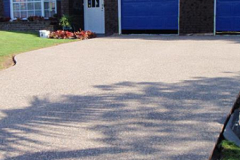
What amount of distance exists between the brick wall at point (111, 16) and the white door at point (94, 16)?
771 millimetres

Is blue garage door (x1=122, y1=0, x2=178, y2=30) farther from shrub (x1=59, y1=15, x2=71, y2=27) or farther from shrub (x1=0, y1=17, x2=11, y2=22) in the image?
shrub (x1=0, y1=17, x2=11, y2=22)

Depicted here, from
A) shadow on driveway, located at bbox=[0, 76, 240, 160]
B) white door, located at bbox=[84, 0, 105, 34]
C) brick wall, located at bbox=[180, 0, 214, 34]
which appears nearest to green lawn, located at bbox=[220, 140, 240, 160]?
shadow on driveway, located at bbox=[0, 76, 240, 160]

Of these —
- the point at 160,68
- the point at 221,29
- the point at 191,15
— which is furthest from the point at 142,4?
the point at 160,68

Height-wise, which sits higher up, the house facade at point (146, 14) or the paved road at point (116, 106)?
the house facade at point (146, 14)

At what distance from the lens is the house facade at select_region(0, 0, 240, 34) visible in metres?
18.2

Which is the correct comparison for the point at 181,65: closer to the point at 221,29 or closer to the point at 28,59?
the point at 28,59

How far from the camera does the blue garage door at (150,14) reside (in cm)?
1895

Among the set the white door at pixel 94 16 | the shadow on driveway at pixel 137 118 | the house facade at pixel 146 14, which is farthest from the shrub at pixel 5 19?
the shadow on driveway at pixel 137 118

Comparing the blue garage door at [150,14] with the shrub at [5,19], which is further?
the shrub at [5,19]

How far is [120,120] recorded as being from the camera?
211 inches

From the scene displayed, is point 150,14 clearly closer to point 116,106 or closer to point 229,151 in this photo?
point 116,106

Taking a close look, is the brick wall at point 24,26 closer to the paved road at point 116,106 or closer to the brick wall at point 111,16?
the brick wall at point 111,16

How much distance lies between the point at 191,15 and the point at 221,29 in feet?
4.97

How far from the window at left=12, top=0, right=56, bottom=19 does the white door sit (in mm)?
1832
